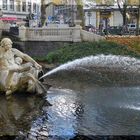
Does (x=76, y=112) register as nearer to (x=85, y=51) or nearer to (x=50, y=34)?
(x=85, y=51)

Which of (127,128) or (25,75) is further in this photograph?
(25,75)

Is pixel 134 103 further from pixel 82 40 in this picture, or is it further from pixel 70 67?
pixel 82 40

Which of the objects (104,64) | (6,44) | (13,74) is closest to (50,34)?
(104,64)

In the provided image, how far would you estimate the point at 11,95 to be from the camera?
50.8ft

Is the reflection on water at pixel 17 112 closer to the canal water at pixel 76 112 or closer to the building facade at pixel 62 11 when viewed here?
the canal water at pixel 76 112

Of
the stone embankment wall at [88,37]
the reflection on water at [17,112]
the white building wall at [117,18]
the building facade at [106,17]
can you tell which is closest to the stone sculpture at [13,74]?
the reflection on water at [17,112]

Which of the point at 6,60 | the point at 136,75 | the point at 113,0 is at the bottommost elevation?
the point at 136,75

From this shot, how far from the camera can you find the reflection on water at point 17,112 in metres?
11.7

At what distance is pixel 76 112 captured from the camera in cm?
1410

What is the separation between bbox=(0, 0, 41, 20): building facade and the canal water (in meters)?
55.0

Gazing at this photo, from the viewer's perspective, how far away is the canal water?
11746 mm

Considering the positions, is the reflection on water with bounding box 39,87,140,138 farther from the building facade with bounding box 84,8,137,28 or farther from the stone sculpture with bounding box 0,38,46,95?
the building facade with bounding box 84,8,137,28

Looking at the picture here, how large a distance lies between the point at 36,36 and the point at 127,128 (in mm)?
28676

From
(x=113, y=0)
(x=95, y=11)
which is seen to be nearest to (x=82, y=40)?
(x=113, y=0)
